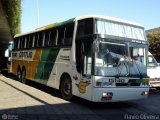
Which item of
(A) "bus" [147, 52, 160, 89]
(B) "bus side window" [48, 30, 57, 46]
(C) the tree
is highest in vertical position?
(C) the tree

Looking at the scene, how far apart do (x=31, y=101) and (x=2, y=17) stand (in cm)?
1587

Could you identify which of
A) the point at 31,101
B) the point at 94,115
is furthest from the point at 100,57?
the point at 31,101

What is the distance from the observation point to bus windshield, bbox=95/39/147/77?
1041cm

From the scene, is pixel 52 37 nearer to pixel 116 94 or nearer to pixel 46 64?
pixel 46 64

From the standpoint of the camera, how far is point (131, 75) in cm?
1091

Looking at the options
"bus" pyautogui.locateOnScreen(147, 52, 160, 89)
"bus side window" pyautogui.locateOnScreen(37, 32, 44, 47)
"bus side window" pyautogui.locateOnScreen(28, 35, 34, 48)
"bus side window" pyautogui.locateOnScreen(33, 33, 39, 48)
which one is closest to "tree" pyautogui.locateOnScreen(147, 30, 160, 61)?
"bus" pyautogui.locateOnScreen(147, 52, 160, 89)

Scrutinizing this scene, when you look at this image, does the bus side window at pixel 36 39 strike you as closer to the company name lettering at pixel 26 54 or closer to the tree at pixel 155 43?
the company name lettering at pixel 26 54

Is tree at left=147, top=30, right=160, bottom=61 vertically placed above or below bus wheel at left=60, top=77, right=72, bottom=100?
above

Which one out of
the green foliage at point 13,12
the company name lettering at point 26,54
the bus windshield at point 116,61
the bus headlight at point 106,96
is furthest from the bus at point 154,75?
the green foliage at point 13,12

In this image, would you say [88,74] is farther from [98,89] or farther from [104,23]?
[104,23]

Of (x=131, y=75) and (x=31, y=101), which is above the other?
(x=131, y=75)

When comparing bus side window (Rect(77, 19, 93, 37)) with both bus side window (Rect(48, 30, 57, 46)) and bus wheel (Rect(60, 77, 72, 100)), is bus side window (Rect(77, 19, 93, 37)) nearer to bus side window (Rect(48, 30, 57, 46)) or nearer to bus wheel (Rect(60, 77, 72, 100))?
bus wheel (Rect(60, 77, 72, 100))

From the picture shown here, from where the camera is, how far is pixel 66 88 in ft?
40.4

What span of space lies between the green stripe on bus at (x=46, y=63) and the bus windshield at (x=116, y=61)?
3.01 meters
